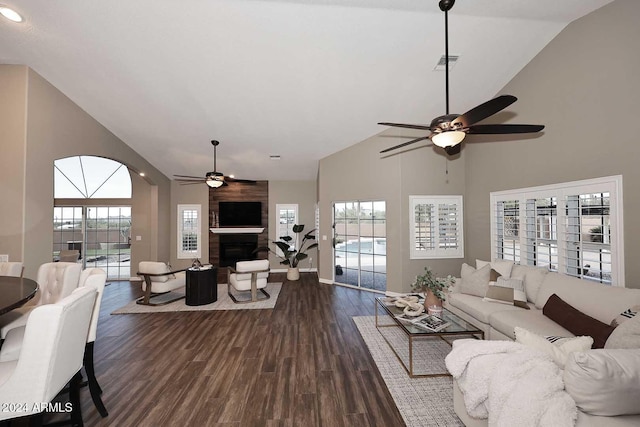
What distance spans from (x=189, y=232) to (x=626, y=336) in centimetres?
885

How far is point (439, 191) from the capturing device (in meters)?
5.31

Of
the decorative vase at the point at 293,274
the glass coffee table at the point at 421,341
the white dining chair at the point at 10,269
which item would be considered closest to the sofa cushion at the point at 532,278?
the glass coffee table at the point at 421,341

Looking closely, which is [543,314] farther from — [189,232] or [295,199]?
[189,232]

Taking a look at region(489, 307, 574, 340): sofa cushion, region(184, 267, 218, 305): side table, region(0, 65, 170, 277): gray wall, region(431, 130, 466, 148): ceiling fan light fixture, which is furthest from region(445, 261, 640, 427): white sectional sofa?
region(0, 65, 170, 277): gray wall

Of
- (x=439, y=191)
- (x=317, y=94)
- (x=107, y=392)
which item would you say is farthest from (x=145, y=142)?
(x=439, y=191)

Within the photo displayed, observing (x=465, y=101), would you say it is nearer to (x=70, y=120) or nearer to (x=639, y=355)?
(x=639, y=355)

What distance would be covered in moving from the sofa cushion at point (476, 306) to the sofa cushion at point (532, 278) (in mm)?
340

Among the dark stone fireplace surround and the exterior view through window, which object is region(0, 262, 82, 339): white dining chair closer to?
the exterior view through window

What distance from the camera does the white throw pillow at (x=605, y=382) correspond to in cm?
129

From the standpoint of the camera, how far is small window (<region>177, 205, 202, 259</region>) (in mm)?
7941

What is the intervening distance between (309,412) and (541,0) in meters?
4.87

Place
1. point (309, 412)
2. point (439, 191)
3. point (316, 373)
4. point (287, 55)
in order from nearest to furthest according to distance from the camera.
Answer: point (309, 412)
point (316, 373)
point (287, 55)
point (439, 191)

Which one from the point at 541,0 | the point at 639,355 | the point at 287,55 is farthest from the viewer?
the point at 287,55

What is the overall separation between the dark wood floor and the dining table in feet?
3.80
